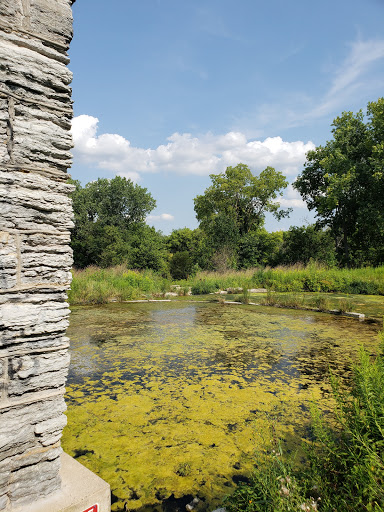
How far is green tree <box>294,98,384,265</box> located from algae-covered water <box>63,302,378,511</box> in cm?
1273

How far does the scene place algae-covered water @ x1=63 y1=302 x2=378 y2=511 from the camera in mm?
1770

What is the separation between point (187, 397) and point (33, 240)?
78.9 inches

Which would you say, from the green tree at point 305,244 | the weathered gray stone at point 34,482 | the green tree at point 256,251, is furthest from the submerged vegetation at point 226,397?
the green tree at point 305,244

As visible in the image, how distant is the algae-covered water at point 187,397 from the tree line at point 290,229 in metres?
11.1

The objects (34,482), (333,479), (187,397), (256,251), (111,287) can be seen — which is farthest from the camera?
(256,251)

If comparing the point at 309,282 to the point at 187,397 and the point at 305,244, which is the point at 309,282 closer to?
the point at 305,244

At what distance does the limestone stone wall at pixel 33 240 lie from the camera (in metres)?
1.23

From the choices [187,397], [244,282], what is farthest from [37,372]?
[244,282]

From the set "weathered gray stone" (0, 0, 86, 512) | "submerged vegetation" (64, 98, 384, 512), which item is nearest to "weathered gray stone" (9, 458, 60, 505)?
"weathered gray stone" (0, 0, 86, 512)

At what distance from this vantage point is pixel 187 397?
9.02ft

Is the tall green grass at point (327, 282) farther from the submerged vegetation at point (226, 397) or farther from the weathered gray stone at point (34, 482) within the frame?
the weathered gray stone at point (34, 482)

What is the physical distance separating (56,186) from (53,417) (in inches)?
37.6

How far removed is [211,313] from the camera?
24.5ft

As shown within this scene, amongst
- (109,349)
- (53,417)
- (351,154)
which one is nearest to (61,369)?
(53,417)
